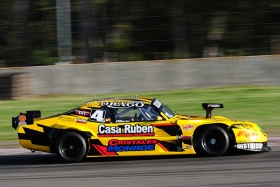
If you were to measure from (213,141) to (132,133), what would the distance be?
1407 mm

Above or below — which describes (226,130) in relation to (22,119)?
below

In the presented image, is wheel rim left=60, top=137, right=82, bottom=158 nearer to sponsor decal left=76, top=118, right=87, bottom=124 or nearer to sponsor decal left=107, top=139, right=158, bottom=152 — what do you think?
sponsor decal left=76, top=118, right=87, bottom=124

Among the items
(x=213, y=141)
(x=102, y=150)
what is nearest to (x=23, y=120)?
(x=102, y=150)

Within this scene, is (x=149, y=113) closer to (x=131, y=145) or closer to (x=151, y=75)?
(x=131, y=145)

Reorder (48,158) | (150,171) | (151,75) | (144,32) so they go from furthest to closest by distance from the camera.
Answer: (144,32) < (151,75) < (48,158) < (150,171)

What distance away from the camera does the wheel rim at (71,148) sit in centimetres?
965

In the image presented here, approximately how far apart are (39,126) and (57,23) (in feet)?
37.4

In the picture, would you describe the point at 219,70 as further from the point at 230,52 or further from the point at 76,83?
the point at 76,83

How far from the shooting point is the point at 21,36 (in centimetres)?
2184

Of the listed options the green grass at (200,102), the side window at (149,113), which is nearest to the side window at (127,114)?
the side window at (149,113)

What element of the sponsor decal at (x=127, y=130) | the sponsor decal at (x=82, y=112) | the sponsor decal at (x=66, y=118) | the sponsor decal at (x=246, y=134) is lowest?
the sponsor decal at (x=246, y=134)

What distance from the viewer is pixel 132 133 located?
375 inches

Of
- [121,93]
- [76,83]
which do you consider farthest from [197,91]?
[76,83]

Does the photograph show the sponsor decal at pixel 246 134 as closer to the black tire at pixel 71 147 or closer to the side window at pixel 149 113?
the side window at pixel 149 113
